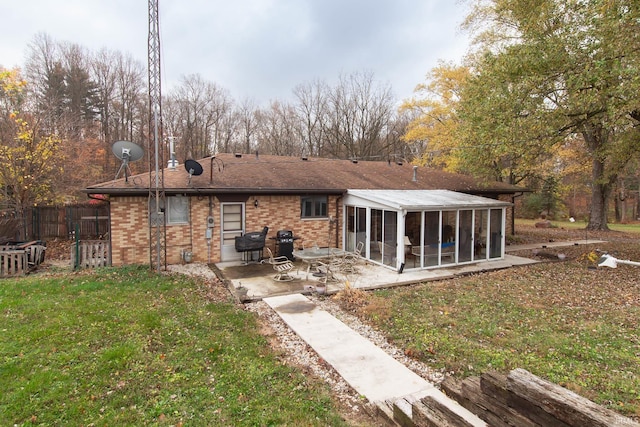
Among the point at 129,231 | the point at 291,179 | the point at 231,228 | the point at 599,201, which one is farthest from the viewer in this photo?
the point at 599,201

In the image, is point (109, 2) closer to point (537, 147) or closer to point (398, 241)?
point (398, 241)

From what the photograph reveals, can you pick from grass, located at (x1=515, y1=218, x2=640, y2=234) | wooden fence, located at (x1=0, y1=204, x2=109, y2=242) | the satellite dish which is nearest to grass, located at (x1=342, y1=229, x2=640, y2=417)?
the satellite dish

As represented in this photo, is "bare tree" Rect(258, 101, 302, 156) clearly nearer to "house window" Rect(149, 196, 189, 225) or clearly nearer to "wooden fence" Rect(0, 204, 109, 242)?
"wooden fence" Rect(0, 204, 109, 242)

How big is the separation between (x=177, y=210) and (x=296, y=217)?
4.09 m

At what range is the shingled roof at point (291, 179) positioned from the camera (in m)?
11.0

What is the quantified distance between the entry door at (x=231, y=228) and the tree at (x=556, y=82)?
345 inches

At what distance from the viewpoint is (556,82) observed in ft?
37.0

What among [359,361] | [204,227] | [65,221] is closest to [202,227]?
[204,227]

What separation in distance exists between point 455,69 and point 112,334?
25.5 metres

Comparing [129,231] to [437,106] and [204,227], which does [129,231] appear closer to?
[204,227]

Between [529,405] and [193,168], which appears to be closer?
[529,405]

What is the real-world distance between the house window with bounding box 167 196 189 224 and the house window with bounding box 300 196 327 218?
A: 4035 mm

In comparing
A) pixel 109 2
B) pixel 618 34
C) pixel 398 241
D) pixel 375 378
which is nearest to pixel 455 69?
pixel 618 34

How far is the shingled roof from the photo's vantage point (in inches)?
435
